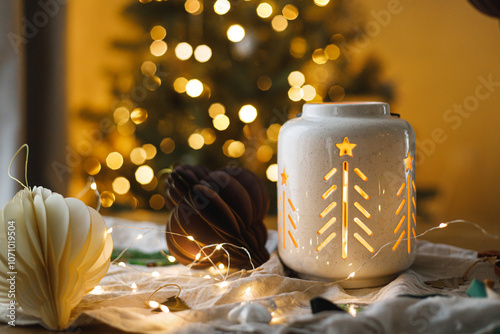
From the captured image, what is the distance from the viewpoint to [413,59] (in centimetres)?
255

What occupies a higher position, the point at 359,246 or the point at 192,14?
the point at 192,14

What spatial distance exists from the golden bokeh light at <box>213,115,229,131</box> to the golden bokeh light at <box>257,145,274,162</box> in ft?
0.62

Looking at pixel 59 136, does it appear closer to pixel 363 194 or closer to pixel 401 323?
pixel 363 194

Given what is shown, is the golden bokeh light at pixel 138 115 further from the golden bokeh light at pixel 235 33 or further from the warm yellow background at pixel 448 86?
the golden bokeh light at pixel 235 33

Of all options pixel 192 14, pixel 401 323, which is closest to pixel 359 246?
pixel 401 323

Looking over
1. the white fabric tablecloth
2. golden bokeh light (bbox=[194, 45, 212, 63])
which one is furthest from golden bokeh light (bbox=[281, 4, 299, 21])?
the white fabric tablecloth

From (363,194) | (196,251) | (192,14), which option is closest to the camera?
(363,194)

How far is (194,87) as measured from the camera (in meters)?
2.13

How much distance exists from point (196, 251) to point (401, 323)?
1.37 ft

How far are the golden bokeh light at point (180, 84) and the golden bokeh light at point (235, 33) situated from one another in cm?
28

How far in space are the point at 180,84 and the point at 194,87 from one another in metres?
0.11

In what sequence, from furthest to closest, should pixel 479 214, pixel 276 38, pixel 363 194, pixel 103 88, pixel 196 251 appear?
1. pixel 103 88
2. pixel 479 214
3. pixel 276 38
4. pixel 196 251
5. pixel 363 194

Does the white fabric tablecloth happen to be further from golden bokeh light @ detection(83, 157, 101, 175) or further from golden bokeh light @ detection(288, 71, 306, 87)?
golden bokeh light @ detection(83, 157, 101, 175)

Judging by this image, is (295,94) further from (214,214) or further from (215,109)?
(214,214)
